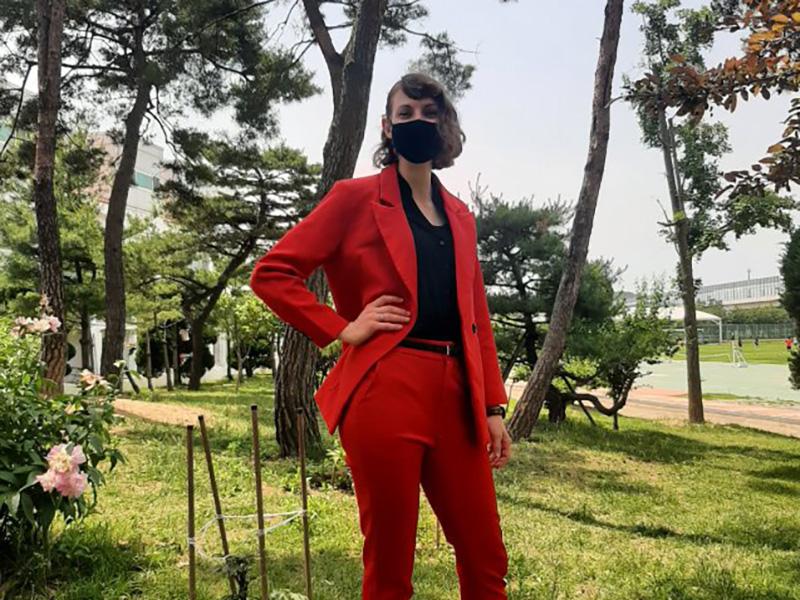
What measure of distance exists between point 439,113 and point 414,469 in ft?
2.62

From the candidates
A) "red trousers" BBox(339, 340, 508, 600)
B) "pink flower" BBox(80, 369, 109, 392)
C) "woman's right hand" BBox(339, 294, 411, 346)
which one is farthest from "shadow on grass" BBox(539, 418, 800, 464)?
"woman's right hand" BBox(339, 294, 411, 346)

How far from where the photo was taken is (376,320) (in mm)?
1277

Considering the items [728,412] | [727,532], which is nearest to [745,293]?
[728,412]

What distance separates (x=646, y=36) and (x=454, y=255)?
10.2 m

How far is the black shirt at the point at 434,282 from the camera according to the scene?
4.39 ft

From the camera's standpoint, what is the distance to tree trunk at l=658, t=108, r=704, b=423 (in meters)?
10.2

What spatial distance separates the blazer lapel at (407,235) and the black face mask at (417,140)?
0.06 meters

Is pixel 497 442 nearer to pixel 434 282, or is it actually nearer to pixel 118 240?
pixel 434 282

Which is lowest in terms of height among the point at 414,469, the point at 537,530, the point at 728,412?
the point at 728,412

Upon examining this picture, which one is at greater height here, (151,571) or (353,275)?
(353,275)

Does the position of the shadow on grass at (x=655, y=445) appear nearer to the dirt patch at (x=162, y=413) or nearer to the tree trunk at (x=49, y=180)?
the dirt patch at (x=162, y=413)

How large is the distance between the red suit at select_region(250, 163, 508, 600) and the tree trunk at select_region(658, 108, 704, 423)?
963 centimetres

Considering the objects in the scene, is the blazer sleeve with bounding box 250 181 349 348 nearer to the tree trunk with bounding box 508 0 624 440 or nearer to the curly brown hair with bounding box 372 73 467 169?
the curly brown hair with bounding box 372 73 467 169

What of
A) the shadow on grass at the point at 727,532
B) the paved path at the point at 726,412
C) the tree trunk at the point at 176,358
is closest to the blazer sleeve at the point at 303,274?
the shadow on grass at the point at 727,532
